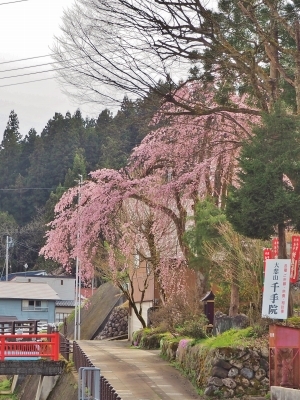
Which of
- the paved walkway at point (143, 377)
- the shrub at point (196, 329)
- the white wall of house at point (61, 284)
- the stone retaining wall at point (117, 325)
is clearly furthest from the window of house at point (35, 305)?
the shrub at point (196, 329)

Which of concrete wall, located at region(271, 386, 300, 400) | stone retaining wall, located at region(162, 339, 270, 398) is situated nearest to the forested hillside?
stone retaining wall, located at region(162, 339, 270, 398)

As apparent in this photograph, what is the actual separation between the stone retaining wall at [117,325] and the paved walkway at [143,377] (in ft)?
62.0

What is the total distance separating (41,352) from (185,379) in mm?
7805

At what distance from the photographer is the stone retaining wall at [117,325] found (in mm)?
48562

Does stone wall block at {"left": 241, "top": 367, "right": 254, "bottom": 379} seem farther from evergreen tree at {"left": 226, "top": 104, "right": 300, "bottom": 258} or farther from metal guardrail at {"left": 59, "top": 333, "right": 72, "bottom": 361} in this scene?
metal guardrail at {"left": 59, "top": 333, "right": 72, "bottom": 361}

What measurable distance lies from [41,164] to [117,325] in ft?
176

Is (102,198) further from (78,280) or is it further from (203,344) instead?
(78,280)

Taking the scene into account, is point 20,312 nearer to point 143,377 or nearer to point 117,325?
point 117,325

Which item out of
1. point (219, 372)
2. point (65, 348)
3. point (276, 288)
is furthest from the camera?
point (65, 348)

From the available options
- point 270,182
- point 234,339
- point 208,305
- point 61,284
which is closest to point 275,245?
point 234,339

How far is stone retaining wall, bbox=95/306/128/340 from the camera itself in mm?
48562

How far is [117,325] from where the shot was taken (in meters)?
48.7

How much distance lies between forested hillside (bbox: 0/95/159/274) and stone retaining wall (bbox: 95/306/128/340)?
91.4 feet

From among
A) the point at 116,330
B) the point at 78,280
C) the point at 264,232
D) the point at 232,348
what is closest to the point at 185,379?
the point at 232,348
